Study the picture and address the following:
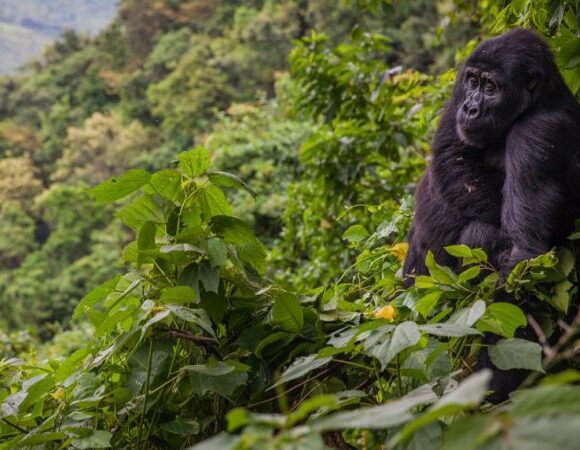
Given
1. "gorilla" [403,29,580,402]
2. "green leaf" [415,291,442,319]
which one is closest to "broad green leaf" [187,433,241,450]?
"green leaf" [415,291,442,319]

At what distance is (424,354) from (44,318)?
1513 centimetres

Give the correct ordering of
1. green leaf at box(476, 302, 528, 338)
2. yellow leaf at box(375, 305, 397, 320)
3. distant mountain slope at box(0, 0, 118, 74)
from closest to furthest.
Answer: green leaf at box(476, 302, 528, 338), yellow leaf at box(375, 305, 397, 320), distant mountain slope at box(0, 0, 118, 74)

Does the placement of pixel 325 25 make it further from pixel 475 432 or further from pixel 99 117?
pixel 475 432

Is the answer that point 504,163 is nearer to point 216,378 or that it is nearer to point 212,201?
point 212,201

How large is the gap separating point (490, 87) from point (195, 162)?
3.22ft

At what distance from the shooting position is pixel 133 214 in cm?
142

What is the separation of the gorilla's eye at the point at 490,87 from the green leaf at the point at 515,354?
44.0 inches

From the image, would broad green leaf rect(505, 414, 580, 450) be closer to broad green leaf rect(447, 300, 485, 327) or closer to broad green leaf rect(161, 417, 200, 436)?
broad green leaf rect(447, 300, 485, 327)

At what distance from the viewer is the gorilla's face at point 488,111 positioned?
79.9 inches

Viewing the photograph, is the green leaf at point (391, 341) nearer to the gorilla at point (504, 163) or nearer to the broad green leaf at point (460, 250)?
the broad green leaf at point (460, 250)

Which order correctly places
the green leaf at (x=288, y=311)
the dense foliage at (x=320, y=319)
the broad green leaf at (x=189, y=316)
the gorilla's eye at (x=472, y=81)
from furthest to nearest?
1. the gorilla's eye at (x=472, y=81)
2. the green leaf at (x=288, y=311)
3. the broad green leaf at (x=189, y=316)
4. the dense foliage at (x=320, y=319)

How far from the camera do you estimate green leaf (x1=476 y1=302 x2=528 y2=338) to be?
3.66 ft

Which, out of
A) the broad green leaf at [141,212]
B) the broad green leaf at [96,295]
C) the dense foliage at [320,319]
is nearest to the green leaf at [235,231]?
the dense foliage at [320,319]

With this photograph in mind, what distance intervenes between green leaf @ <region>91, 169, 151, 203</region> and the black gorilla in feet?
2.68
